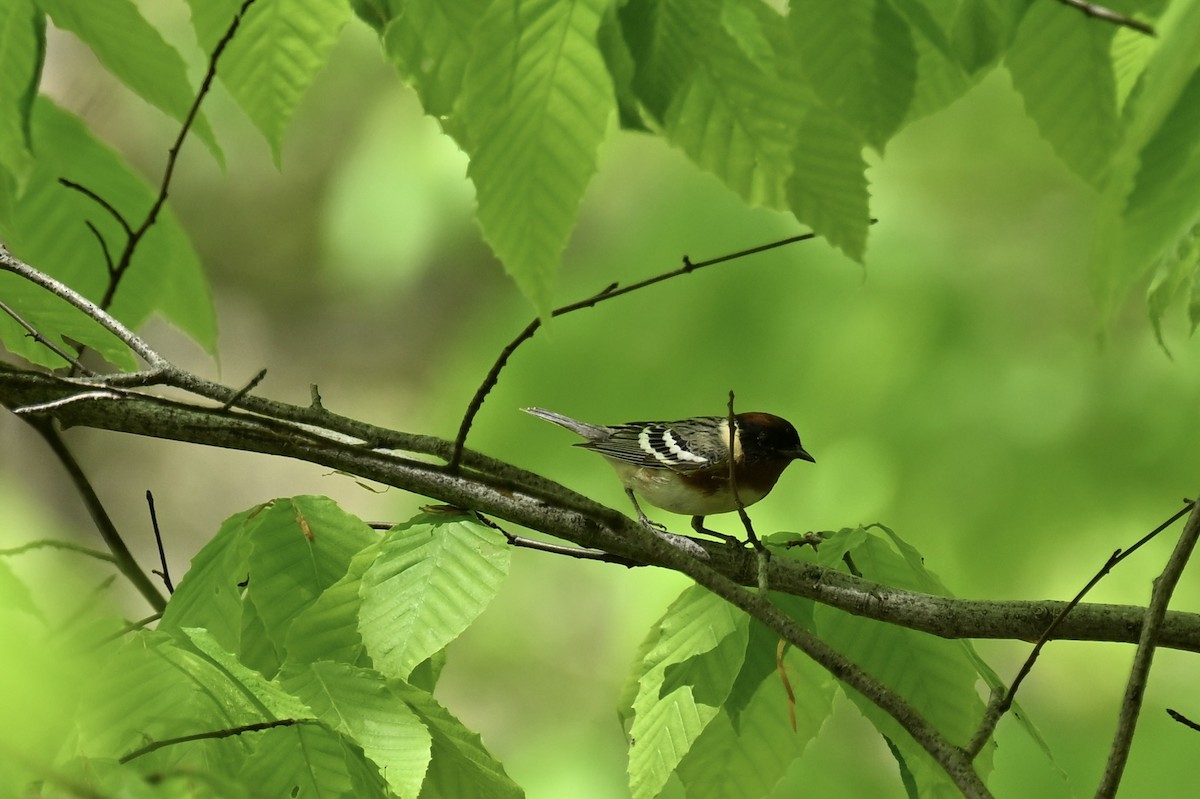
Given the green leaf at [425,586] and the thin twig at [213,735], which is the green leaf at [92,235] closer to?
the green leaf at [425,586]

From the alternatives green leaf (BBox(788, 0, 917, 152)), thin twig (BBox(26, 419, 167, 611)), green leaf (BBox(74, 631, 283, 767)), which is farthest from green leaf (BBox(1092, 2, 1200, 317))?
thin twig (BBox(26, 419, 167, 611))

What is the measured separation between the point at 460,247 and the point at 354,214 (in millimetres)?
2336

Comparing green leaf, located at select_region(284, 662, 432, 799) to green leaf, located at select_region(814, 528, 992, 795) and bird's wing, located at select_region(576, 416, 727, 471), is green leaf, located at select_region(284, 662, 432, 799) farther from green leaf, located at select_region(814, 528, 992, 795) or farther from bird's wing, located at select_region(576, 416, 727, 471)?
bird's wing, located at select_region(576, 416, 727, 471)

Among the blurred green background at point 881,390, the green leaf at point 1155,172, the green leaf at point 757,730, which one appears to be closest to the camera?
the green leaf at point 1155,172

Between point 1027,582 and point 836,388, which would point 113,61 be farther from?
point 1027,582

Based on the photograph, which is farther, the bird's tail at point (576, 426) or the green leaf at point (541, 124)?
the bird's tail at point (576, 426)

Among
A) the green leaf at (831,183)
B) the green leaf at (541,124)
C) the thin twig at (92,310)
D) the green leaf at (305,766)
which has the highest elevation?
the green leaf at (831,183)

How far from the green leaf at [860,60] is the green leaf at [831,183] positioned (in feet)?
0.14

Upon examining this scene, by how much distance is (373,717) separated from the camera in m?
1.25

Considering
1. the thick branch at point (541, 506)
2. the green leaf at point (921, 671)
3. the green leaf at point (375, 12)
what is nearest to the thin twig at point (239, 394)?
the thick branch at point (541, 506)

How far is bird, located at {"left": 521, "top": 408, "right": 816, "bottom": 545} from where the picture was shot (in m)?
3.04

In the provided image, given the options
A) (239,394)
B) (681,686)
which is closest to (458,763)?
(681,686)

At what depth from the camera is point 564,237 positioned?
3.50 ft

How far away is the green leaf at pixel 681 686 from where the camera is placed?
56.0 inches
